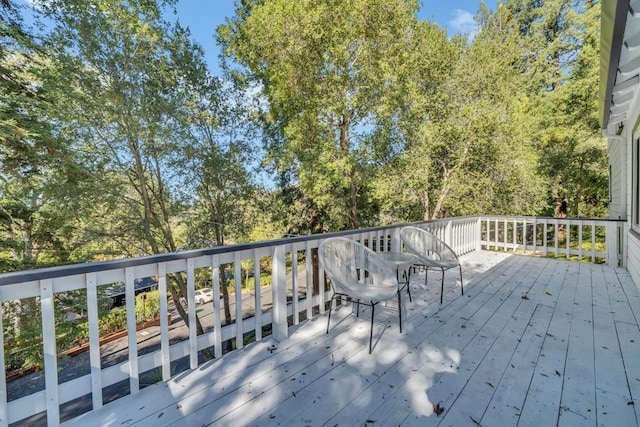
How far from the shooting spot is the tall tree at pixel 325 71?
757cm

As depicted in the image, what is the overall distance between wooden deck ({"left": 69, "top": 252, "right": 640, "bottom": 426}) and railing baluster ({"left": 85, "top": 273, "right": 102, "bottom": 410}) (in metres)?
0.12

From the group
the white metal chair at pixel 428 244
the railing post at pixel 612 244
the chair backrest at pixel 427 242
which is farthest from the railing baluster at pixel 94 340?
the railing post at pixel 612 244

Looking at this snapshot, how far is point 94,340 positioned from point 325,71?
26.8ft

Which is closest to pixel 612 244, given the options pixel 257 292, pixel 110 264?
pixel 257 292

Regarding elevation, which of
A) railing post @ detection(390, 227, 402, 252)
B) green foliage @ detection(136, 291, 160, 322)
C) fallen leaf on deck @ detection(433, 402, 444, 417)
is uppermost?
railing post @ detection(390, 227, 402, 252)

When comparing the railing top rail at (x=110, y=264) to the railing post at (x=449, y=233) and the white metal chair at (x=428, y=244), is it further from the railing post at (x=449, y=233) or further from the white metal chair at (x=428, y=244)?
the railing post at (x=449, y=233)

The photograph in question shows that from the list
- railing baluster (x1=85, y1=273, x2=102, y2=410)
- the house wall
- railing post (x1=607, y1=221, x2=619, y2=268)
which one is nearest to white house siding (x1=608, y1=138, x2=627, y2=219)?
the house wall

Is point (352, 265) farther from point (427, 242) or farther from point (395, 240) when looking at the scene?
point (427, 242)

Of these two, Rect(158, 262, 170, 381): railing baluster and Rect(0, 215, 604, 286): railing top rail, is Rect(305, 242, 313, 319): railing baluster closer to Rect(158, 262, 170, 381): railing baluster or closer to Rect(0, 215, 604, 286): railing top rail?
Rect(0, 215, 604, 286): railing top rail

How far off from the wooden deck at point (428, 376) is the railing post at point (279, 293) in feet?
0.44

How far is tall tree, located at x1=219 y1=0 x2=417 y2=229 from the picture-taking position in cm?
757

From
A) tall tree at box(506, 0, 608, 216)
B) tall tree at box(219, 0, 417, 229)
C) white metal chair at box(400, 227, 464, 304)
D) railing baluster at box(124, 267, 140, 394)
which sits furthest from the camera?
tall tree at box(506, 0, 608, 216)

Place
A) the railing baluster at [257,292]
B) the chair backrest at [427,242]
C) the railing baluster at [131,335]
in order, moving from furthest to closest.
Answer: the chair backrest at [427,242]
the railing baluster at [257,292]
the railing baluster at [131,335]

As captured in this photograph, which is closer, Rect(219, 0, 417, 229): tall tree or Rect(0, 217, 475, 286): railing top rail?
Rect(0, 217, 475, 286): railing top rail
